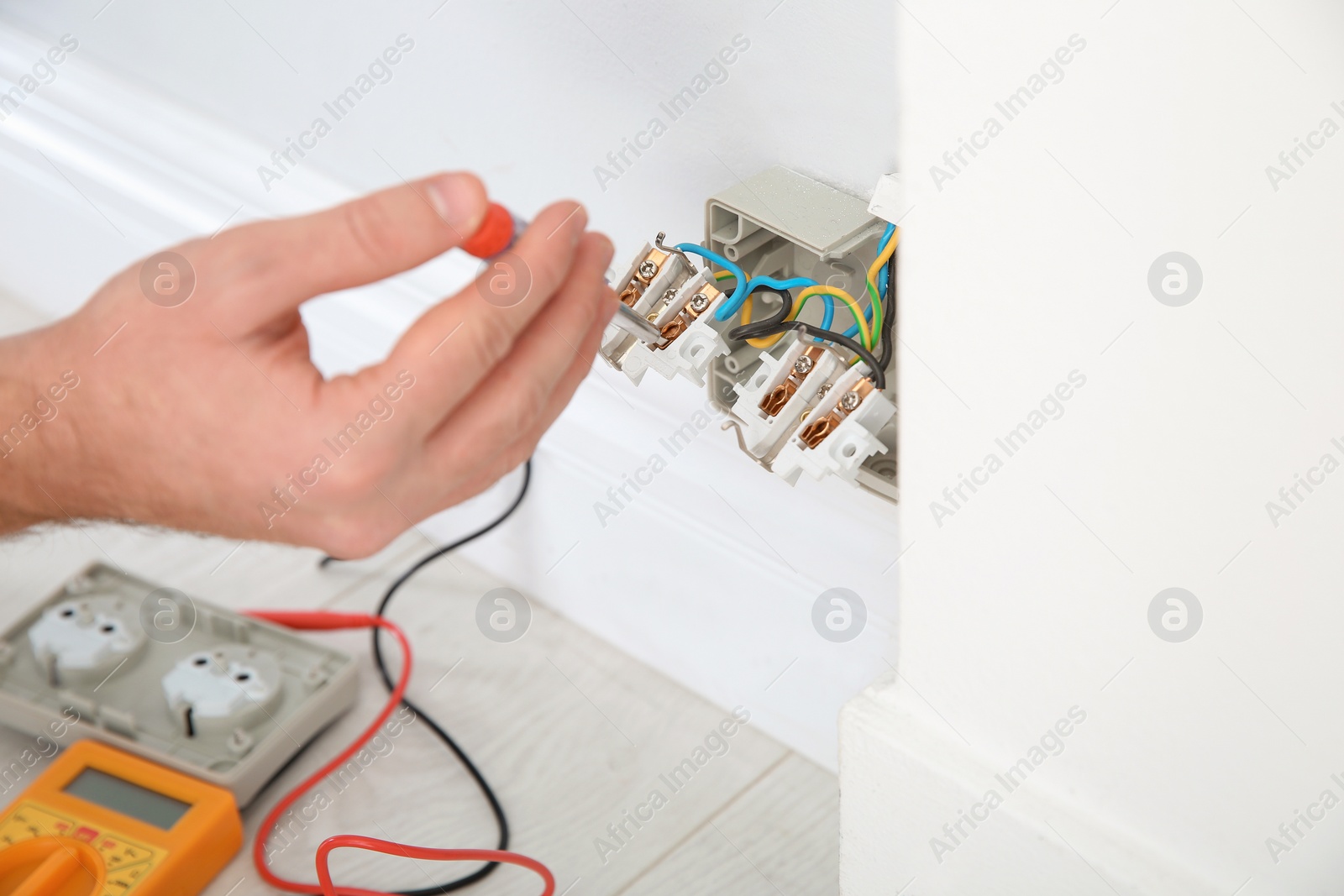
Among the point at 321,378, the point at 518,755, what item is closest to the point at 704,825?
the point at 518,755

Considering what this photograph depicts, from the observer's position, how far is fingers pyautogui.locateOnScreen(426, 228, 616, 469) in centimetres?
43

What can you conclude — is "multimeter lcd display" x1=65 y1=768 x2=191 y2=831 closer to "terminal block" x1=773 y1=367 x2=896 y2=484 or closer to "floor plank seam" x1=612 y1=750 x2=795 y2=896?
"floor plank seam" x1=612 y1=750 x2=795 y2=896

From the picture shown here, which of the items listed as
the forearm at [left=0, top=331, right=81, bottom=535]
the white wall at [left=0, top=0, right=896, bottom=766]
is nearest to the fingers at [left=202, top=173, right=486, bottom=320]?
the forearm at [left=0, top=331, right=81, bottom=535]

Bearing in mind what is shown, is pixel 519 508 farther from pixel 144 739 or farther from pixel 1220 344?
pixel 1220 344

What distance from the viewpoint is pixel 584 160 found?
0.69 m

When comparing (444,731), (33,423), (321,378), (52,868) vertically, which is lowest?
(52,868)

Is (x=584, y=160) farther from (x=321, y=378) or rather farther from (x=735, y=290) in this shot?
(x=321, y=378)

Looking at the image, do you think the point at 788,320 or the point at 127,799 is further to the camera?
the point at 127,799

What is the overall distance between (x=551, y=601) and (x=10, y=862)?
38 centimetres

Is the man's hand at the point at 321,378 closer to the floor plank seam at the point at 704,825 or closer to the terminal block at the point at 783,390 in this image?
the terminal block at the point at 783,390

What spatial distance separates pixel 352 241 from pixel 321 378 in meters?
0.05

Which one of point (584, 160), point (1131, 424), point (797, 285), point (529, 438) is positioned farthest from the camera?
point (584, 160)

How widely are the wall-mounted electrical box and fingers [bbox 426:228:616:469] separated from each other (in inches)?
4.1

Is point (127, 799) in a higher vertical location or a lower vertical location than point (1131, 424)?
lower
